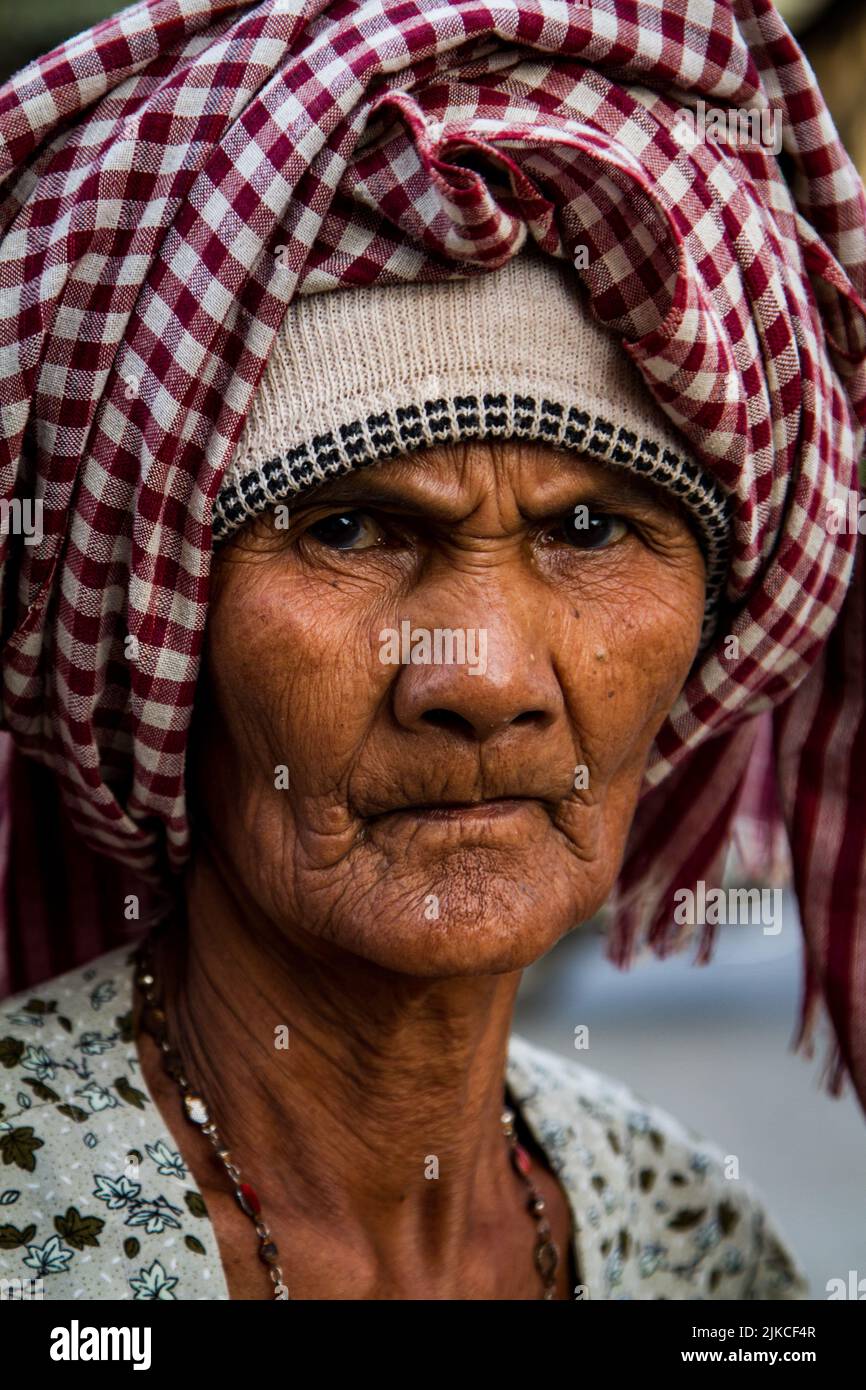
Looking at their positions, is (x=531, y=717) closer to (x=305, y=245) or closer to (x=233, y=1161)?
(x=305, y=245)

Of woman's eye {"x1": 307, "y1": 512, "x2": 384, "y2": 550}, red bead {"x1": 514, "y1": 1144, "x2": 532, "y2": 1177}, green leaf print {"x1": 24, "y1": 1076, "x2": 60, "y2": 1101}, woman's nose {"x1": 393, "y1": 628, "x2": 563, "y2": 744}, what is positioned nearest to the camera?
woman's nose {"x1": 393, "y1": 628, "x2": 563, "y2": 744}

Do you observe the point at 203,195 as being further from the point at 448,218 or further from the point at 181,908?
the point at 181,908

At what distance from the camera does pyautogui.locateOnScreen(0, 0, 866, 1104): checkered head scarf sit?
1.81m

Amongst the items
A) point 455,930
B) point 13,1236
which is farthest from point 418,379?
point 13,1236

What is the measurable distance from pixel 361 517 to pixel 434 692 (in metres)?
0.25

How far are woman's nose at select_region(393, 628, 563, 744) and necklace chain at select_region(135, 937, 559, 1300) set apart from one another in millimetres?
624

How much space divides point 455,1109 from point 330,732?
618 millimetres

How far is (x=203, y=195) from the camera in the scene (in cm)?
184

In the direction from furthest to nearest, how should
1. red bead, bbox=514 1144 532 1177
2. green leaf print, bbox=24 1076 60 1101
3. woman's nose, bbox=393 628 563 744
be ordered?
red bead, bbox=514 1144 532 1177
green leaf print, bbox=24 1076 60 1101
woman's nose, bbox=393 628 563 744

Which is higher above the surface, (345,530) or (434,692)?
(345,530)

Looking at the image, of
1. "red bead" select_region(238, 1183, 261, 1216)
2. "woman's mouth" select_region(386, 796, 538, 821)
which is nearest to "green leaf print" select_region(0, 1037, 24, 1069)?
"red bead" select_region(238, 1183, 261, 1216)

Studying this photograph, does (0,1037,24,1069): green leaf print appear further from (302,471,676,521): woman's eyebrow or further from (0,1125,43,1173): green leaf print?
(302,471,676,521): woman's eyebrow

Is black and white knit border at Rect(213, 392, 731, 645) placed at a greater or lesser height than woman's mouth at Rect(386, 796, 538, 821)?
greater

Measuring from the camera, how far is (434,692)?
5.93 feet
